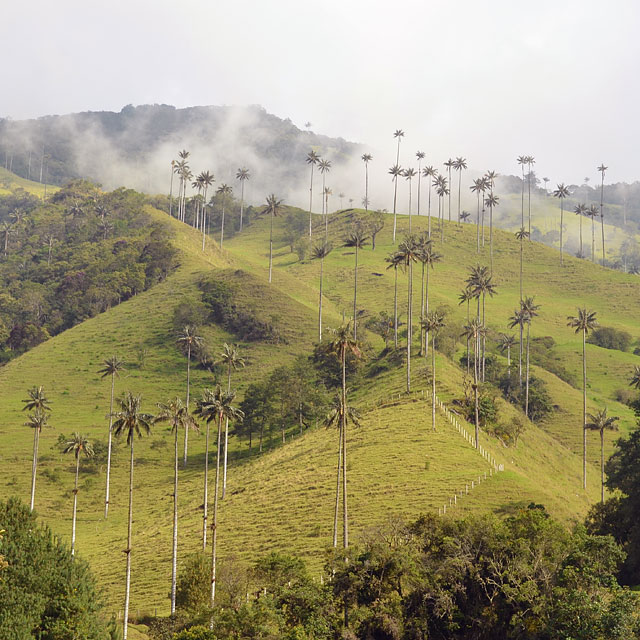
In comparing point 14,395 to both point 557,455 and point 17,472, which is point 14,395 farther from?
point 557,455

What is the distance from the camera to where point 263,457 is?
106250 mm

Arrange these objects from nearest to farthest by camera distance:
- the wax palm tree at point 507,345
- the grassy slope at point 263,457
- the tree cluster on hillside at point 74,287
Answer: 1. the grassy slope at point 263,457
2. the wax palm tree at point 507,345
3. the tree cluster on hillside at point 74,287

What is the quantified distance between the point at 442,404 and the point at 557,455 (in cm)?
2063

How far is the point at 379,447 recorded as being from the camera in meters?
88.8

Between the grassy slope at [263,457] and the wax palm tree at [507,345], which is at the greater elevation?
the wax palm tree at [507,345]

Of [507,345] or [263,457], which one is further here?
[507,345]

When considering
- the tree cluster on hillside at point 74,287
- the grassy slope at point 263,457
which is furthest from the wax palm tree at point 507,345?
the tree cluster on hillside at point 74,287

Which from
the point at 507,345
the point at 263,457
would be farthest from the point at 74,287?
the point at 507,345

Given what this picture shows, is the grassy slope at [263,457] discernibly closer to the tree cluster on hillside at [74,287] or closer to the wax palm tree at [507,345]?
the tree cluster on hillside at [74,287]

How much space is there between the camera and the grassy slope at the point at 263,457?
244ft

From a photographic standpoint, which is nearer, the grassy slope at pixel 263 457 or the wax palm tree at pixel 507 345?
the grassy slope at pixel 263 457

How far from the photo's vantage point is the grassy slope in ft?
244

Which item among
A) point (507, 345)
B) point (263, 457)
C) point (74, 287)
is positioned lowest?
point (263, 457)

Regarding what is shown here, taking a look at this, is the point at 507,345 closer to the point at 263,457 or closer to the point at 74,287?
the point at 263,457
